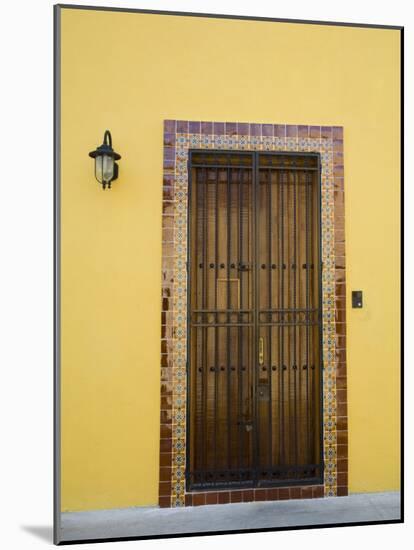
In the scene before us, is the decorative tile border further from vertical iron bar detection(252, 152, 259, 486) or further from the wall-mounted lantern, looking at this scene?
the wall-mounted lantern

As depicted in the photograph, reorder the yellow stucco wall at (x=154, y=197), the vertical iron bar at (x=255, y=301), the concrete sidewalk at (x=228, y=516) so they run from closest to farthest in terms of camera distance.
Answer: the concrete sidewalk at (x=228, y=516) < the yellow stucco wall at (x=154, y=197) < the vertical iron bar at (x=255, y=301)

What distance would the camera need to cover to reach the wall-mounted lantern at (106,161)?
8.28 feet

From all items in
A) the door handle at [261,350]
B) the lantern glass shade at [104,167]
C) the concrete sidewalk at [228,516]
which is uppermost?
the lantern glass shade at [104,167]

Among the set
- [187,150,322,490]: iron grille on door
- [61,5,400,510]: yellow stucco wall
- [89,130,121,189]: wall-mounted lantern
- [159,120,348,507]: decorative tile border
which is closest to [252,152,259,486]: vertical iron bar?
[187,150,322,490]: iron grille on door

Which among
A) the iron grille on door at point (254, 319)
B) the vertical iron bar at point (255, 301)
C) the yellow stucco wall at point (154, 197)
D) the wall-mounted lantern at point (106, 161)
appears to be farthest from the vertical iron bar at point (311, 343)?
the wall-mounted lantern at point (106, 161)

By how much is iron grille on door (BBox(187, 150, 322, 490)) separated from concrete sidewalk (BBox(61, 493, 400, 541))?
0.15 m

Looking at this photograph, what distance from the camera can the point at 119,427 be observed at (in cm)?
264

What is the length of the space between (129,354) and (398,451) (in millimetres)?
1827

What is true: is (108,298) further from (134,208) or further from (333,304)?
(333,304)

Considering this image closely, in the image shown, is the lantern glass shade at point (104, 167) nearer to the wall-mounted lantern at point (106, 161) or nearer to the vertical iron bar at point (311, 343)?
the wall-mounted lantern at point (106, 161)

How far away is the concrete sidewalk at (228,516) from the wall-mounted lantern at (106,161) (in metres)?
1.95

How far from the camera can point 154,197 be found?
2682 mm

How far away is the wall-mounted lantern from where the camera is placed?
252 centimetres

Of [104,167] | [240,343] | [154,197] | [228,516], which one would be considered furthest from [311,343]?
[104,167]
